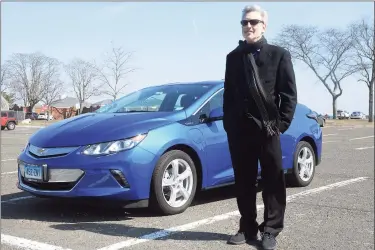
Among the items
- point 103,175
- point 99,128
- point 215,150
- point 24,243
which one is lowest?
point 24,243

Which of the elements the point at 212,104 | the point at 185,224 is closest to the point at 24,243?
the point at 185,224

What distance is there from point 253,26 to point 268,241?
157 cm

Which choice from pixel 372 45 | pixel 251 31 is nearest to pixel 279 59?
pixel 251 31

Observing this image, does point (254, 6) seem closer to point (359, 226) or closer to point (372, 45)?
point (359, 226)

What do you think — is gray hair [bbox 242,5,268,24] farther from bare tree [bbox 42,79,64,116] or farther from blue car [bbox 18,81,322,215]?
bare tree [bbox 42,79,64,116]

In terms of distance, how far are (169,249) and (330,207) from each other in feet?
7.26

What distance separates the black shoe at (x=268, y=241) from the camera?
335 cm

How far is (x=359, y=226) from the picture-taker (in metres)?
4.09

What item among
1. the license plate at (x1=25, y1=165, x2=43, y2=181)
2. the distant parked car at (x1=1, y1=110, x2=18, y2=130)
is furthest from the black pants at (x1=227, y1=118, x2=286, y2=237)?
the distant parked car at (x1=1, y1=110, x2=18, y2=130)

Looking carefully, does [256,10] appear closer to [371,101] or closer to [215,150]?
[215,150]

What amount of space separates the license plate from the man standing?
189 cm

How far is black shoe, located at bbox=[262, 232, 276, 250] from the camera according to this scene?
11.0ft

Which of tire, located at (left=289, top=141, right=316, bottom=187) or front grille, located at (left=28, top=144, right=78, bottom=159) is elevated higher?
front grille, located at (left=28, top=144, right=78, bottom=159)

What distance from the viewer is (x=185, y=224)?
4074 millimetres
